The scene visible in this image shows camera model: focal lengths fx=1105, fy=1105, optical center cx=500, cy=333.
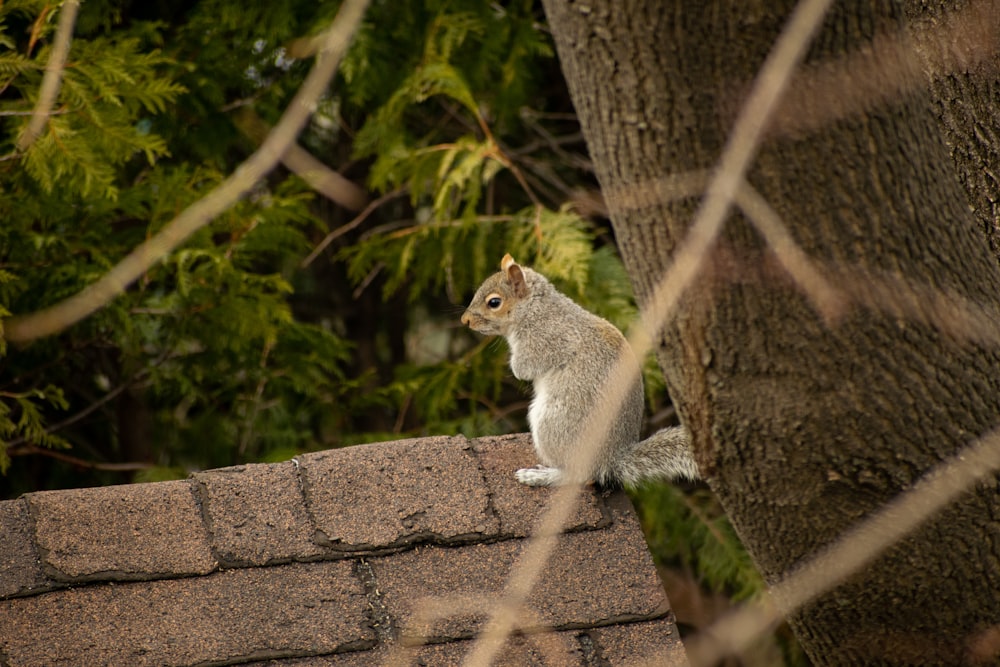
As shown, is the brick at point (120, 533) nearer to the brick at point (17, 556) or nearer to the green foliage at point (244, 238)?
the brick at point (17, 556)

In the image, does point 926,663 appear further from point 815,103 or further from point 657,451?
point 657,451

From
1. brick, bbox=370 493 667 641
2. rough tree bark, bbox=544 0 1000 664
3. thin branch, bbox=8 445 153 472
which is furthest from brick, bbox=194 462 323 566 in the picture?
thin branch, bbox=8 445 153 472

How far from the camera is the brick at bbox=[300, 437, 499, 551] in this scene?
5.98ft

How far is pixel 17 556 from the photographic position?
170 cm

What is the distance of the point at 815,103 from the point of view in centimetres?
117

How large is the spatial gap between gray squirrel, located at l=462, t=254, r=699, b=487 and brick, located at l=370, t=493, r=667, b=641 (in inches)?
7.2

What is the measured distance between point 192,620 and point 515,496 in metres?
0.59

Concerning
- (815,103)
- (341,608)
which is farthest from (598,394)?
(815,103)

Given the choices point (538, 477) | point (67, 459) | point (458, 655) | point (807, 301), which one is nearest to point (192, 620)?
point (458, 655)

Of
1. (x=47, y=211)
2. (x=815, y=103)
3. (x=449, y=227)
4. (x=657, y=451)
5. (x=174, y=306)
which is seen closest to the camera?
(x=815, y=103)

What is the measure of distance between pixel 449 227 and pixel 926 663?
285 centimetres

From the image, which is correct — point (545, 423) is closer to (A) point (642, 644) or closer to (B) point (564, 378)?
(B) point (564, 378)

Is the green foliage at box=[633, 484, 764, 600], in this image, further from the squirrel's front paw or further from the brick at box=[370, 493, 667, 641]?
the brick at box=[370, 493, 667, 641]

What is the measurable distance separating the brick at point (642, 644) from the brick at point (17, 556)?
2.81ft
